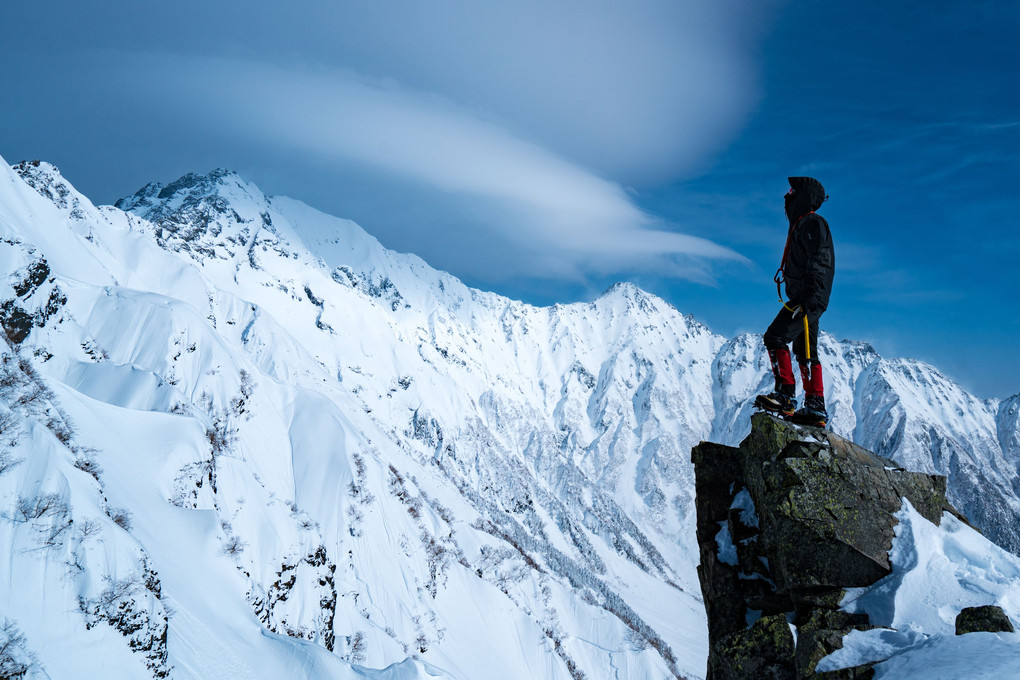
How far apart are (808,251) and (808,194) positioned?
3.94ft

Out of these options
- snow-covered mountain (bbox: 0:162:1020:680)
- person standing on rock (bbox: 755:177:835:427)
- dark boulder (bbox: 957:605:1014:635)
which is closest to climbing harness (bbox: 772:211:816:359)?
person standing on rock (bbox: 755:177:835:427)

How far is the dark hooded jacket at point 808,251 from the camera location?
9.60m

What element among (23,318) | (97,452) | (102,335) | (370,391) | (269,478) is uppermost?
(370,391)

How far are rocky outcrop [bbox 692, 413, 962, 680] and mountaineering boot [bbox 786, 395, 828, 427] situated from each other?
20 cm

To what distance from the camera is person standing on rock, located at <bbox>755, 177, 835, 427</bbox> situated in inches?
380

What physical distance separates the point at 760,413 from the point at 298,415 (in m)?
49.3

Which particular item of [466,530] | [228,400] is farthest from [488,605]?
[228,400]

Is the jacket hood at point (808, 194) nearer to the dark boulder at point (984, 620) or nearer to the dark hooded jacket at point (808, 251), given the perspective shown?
the dark hooded jacket at point (808, 251)

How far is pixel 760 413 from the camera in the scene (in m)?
10.1

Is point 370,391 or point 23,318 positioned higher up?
point 370,391

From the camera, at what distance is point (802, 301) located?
9.87 metres

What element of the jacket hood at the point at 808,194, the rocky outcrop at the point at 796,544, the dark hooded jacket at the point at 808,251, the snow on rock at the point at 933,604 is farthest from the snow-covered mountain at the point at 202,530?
the jacket hood at the point at 808,194

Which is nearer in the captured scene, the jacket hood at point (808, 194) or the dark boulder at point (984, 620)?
the dark boulder at point (984, 620)

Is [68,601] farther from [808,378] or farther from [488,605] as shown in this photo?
[488,605]
